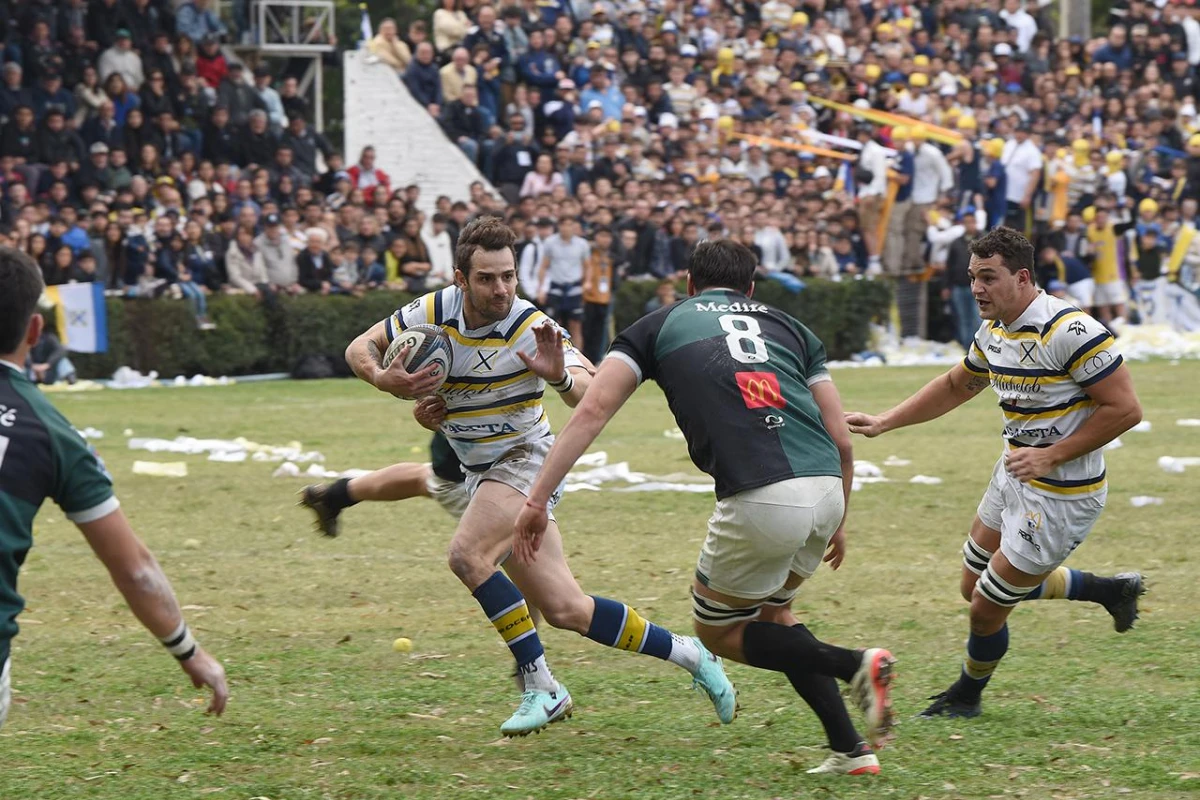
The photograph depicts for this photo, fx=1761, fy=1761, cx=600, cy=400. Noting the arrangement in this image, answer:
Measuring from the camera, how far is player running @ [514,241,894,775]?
5.64m

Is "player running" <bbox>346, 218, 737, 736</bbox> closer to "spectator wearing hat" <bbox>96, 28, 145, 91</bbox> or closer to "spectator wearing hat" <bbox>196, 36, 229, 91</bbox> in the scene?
"spectator wearing hat" <bbox>96, 28, 145, 91</bbox>

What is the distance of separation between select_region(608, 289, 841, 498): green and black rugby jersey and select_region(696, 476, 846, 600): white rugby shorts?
→ 4cm

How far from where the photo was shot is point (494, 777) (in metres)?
5.81

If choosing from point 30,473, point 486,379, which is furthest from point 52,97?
point 30,473

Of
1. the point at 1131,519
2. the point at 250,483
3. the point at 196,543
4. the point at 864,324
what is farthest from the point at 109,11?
the point at 1131,519

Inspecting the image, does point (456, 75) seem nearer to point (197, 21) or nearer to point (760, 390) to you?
point (197, 21)

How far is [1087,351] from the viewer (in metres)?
6.38

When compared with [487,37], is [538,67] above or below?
below

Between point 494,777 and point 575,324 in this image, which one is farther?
point 575,324

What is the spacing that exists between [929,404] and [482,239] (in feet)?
6.51

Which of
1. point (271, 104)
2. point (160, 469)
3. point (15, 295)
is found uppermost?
point (15, 295)

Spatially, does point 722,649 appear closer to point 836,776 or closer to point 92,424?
point 836,776

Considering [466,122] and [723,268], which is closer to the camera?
[723,268]

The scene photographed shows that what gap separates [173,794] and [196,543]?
518 cm
